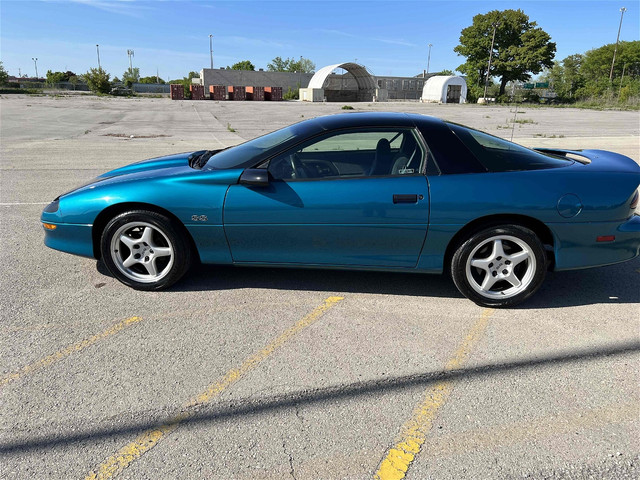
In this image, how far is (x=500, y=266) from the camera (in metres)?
3.43

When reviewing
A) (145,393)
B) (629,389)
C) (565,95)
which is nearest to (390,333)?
(629,389)

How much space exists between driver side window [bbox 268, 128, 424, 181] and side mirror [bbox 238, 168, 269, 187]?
0.32 feet

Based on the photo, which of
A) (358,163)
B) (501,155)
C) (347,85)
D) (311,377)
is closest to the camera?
(311,377)

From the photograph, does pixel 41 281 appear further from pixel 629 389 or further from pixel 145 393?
pixel 629 389

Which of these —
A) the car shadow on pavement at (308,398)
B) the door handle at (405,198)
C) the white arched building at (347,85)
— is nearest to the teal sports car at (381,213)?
the door handle at (405,198)

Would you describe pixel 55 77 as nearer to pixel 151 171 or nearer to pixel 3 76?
pixel 3 76

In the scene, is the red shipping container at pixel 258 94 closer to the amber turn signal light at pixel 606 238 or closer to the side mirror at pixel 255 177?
the side mirror at pixel 255 177

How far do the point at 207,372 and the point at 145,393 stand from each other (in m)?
0.35

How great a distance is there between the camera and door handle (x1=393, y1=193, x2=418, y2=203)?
10.9ft

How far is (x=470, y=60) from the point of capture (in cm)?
7275

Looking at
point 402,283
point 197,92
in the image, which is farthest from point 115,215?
point 197,92

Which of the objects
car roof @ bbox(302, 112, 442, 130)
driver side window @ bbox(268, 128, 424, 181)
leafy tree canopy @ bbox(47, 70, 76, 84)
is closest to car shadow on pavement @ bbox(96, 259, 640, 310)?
driver side window @ bbox(268, 128, 424, 181)

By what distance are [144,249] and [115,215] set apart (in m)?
0.35

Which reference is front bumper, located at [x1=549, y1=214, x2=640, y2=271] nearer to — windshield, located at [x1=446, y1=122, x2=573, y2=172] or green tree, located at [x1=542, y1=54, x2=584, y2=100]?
windshield, located at [x1=446, y1=122, x2=573, y2=172]
